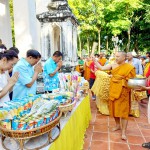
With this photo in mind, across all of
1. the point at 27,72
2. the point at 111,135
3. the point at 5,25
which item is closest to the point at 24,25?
the point at 5,25

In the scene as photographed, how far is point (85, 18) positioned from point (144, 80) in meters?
13.2

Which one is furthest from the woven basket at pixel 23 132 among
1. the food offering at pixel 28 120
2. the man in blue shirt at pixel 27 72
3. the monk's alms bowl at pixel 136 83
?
the monk's alms bowl at pixel 136 83

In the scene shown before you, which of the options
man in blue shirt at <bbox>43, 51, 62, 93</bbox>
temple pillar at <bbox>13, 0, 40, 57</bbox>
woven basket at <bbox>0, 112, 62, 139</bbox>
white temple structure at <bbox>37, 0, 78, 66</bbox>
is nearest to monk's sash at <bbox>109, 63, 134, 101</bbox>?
man in blue shirt at <bbox>43, 51, 62, 93</bbox>

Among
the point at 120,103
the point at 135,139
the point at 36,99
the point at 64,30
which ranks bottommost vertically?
the point at 135,139

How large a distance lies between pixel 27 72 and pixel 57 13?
6.21 ft

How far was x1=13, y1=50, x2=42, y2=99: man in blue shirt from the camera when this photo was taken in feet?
8.41

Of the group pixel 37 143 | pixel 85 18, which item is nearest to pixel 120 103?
pixel 37 143

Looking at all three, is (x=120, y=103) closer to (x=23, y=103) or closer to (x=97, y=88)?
(x=97, y=88)

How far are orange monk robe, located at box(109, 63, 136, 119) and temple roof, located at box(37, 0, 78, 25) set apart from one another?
1.52 meters

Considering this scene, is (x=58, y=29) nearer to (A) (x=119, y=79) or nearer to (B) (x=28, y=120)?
(A) (x=119, y=79)

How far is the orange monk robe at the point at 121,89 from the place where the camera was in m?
3.42

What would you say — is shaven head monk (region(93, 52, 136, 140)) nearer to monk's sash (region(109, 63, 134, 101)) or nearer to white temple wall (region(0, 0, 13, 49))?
monk's sash (region(109, 63, 134, 101))

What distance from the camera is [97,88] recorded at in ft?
16.0

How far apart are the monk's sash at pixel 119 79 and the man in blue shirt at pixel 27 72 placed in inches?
58.5
